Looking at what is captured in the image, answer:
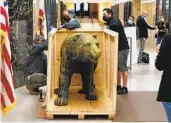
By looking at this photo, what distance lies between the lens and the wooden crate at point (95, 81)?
598cm

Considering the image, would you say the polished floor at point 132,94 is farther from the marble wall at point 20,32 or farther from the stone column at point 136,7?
the stone column at point 136,7

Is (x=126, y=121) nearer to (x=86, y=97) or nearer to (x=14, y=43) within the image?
(x=86, y=97)

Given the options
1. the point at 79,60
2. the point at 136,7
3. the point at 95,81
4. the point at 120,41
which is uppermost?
the point at 136,7

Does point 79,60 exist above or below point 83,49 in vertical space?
below

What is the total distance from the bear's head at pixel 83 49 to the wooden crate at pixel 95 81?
0.36 m

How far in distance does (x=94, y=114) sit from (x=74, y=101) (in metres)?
0.61

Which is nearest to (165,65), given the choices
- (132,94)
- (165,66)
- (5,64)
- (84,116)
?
(165,66)

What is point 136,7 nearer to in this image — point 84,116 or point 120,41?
point 120,41

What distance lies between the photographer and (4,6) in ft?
12.8

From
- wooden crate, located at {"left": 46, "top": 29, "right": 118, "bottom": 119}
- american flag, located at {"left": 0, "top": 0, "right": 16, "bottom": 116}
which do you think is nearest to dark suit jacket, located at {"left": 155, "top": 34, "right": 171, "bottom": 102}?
american flag, located at {"left": 0, "top": 0, "right": 16, "bottom": 116}

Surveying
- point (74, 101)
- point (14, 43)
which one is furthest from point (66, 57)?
point (14, 43)

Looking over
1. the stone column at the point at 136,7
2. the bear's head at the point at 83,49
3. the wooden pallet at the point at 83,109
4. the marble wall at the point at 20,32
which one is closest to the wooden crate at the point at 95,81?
the wooden pallet at the point at 83,109

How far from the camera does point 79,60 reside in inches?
238

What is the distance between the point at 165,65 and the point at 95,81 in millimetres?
3588
